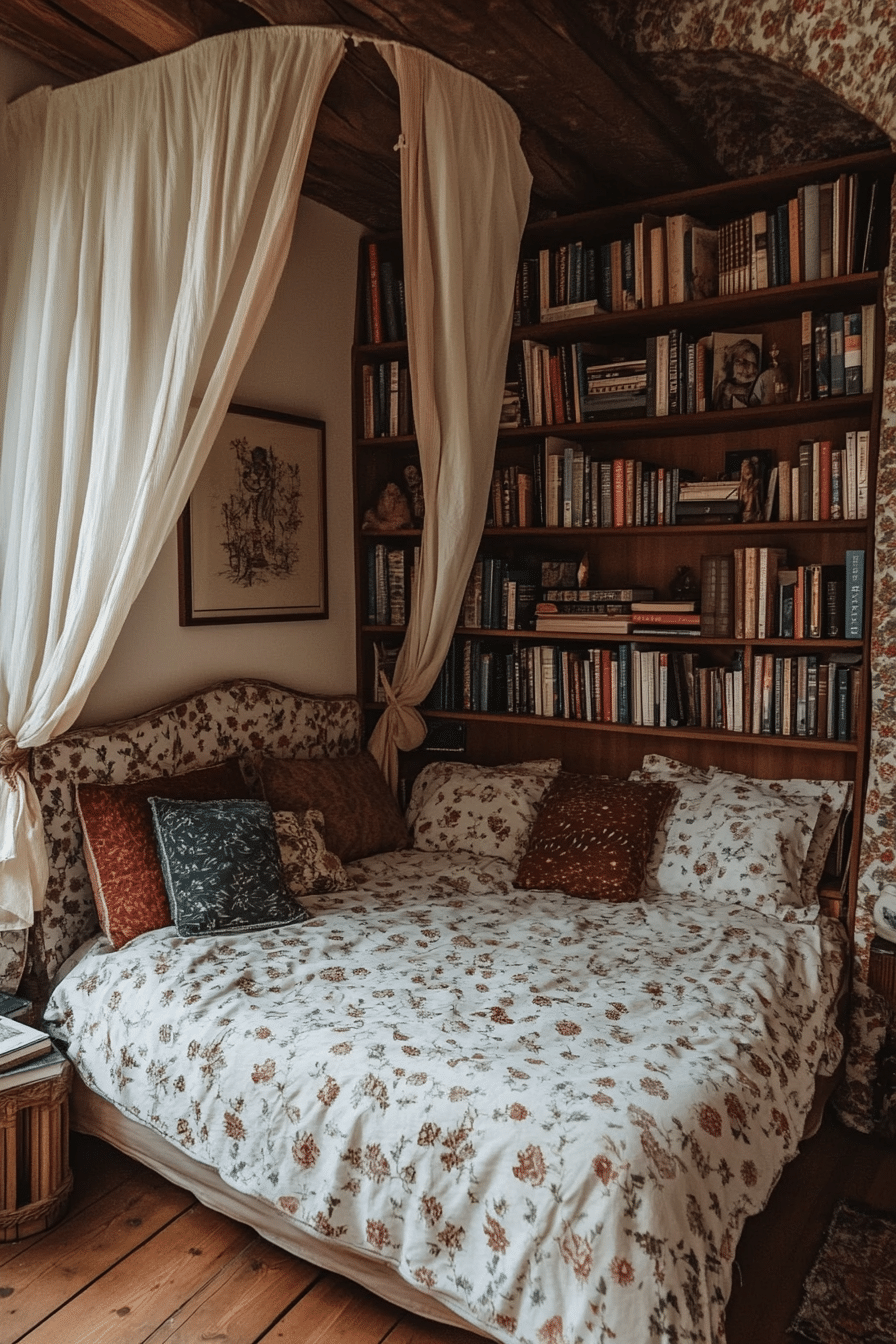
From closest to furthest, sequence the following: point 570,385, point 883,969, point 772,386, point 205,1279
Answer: point 205,1279 → point 883,969 → point 772,386 → point 570,385

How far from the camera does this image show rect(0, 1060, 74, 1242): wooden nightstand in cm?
224

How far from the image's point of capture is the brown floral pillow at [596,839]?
3000mm

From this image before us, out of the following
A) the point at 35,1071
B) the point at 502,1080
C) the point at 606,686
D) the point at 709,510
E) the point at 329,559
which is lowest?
the point at 35,1071

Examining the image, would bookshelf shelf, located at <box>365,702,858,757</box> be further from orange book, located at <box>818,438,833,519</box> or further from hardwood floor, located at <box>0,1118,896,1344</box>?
hardwood floor, located at <box>0,1118,896,1344</box>

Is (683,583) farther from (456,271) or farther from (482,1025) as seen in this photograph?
(482,1025)

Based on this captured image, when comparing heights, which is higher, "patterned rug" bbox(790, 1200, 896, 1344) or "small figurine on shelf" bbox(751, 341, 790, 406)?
"small figurine on shelf" bbox(751, 341, 790, 406)

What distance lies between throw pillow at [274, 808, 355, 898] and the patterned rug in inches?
59.9

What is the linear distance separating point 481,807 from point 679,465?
4.24ft

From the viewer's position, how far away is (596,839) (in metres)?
3.07

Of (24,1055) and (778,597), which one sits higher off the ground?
(778,597)

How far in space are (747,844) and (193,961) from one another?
5.02ft

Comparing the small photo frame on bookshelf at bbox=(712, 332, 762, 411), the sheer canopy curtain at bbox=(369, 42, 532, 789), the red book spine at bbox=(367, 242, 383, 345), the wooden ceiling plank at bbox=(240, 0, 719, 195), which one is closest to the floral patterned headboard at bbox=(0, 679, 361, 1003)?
the sheer canopy curtain at bbox=(369, 42, 532, 789)

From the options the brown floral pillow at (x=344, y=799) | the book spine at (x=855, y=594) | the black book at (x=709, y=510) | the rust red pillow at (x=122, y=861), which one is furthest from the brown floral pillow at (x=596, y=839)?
the rust red pillow at (x=122, y=861)

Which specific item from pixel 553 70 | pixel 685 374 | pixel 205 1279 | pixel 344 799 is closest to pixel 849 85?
pixel 553 70
